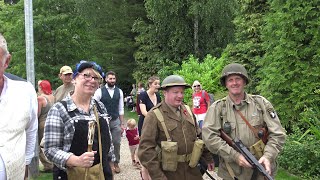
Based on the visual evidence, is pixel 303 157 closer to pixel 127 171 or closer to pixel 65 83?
pixel 127 171

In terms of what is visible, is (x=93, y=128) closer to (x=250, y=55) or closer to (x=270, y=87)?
(x=270, y=87)

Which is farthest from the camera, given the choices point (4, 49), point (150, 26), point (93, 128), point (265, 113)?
point (150, 26)

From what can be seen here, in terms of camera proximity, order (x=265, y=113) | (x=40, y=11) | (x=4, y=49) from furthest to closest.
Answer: (x=40, y=11) < (x=265, y=113) < (x=4, y=49)

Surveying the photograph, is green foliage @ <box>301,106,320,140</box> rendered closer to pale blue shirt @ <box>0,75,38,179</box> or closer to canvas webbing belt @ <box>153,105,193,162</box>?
canvas webbing belt @ <box>153,105,193,162</box>

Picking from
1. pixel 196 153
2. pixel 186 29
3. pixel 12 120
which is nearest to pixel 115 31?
pixel 186 29

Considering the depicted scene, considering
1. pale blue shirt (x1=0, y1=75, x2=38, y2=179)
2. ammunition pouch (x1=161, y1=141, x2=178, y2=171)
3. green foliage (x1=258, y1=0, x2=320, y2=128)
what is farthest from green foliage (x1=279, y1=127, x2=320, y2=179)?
pale blue shirt (x1=0, y1=75, x2=38, y2=179)

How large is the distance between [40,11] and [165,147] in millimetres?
Result: 18650

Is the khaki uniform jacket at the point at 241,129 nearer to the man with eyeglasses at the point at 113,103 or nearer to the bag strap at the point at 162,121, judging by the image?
the bag strap at the point at 162,121

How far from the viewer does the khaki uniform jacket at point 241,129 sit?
163 inches

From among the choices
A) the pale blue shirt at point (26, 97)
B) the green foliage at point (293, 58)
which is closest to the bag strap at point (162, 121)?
the pale blue shirt at point (26, 97)

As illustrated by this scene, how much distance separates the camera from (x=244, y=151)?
13.0ft

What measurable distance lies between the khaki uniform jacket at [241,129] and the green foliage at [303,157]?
3.38m

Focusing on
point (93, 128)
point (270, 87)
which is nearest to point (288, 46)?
point (270, 87)

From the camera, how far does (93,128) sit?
3.63 meters
